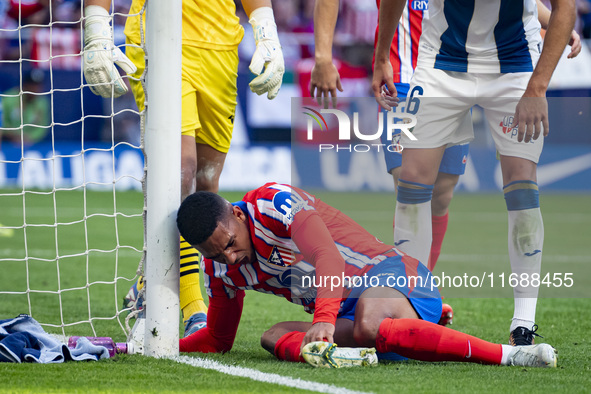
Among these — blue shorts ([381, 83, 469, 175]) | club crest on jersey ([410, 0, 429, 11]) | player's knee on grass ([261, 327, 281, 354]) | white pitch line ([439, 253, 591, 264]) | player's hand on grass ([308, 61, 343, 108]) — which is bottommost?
white pitch line ([439, 253, 591, 264])

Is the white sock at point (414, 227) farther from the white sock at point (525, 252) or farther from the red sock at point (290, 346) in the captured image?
the red sock at point (290, 346)

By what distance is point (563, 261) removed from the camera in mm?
6535

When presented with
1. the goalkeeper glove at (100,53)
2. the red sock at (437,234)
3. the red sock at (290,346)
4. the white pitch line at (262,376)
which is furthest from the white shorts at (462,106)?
the white pitch line at (262,376)

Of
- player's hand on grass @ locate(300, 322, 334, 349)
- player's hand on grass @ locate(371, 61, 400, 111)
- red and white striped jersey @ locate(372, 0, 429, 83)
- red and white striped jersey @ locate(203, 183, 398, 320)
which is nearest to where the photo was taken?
player's hand on grass @ locate(300, 322, 334, 349)

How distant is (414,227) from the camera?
12.5 ft

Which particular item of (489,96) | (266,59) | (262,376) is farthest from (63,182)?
(262,376)

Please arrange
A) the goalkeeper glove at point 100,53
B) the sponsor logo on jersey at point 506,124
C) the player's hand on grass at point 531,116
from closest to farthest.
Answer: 1. the player's hand on grass at point 531,116
2. the goalkeeper glove at point 100,53
3. the sponsor logo on jersey at point 506,124

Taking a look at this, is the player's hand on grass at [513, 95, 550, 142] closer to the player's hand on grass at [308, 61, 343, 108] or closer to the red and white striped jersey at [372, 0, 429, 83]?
the player's hand on grass at [308, 61, 343, 108]

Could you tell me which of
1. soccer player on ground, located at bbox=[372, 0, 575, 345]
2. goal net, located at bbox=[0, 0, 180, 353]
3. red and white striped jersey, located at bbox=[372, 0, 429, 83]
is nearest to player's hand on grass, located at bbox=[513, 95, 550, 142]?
soccer player on ground, located at bbox=[372, 0, 575, 345]

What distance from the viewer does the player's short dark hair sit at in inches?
112

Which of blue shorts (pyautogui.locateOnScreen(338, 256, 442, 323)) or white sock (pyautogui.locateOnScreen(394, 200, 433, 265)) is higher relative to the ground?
white sock (pyautogui.locateOnScreen(394, 200, 433, 265))

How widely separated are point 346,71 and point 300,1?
92.7 inches

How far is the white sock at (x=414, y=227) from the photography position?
3.77m

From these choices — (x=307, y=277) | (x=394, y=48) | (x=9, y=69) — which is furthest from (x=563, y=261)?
(x=9, y=69)
